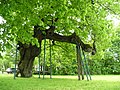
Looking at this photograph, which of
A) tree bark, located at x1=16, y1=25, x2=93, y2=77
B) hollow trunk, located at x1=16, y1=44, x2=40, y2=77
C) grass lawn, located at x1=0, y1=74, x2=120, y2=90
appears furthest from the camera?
hollow trunk, located at x1=16, y1=44, x2=40, y2=77

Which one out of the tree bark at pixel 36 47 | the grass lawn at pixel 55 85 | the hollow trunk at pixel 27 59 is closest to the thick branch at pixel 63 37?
the tree bark at pixel 36 47

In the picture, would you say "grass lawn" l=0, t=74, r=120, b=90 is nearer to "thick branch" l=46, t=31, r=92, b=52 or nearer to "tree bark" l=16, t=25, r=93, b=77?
"thick branch" l=46, t=31, r=92, b=52

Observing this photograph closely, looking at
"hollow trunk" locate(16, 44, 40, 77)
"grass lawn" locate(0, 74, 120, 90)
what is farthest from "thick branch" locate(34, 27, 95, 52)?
"grass lawn" locate(0, 74, 120, 90)

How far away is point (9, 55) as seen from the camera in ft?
151

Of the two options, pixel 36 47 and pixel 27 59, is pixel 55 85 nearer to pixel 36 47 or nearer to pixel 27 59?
pixel 36 47

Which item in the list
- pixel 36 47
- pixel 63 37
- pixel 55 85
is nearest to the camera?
pixel 55 85

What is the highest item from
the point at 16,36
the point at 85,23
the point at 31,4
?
the point at 85,23

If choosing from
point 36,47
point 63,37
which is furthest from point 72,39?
point 36,47

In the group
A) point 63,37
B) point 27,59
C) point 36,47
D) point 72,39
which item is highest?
point 63,37

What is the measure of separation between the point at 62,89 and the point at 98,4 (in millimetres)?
8408

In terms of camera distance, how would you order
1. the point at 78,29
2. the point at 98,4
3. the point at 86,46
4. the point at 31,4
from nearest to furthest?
the point at 31,4
the point at 98,4
the point at 78,29
the point at 86,46

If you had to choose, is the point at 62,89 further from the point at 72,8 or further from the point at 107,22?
the point at 107,22

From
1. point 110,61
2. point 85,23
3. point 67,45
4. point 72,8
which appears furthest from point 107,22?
point 110,61

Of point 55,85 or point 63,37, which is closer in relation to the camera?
point 55,85
